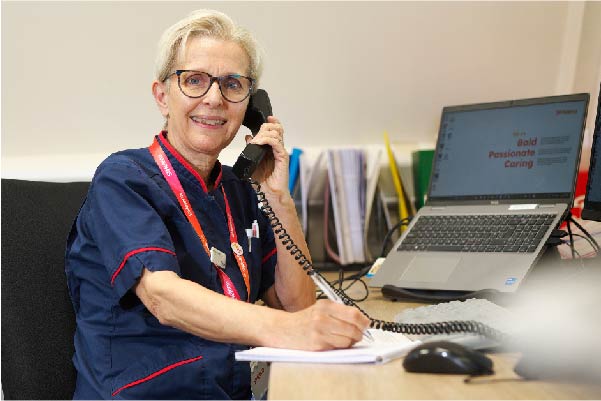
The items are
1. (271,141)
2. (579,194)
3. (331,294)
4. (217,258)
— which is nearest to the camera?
(331,294)

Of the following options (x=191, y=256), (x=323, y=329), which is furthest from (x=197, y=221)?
(x=323, y=329)

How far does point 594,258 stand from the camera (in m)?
1.64

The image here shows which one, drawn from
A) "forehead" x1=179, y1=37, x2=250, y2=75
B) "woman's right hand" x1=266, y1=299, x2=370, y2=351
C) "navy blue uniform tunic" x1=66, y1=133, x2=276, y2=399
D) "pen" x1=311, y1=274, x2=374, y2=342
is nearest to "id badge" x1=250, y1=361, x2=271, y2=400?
"navy blue uniform tunic" x1=66, y1=133, x2=276, y2=399

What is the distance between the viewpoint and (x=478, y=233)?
5.65 ft

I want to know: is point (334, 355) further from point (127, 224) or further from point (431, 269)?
point (431, 269)

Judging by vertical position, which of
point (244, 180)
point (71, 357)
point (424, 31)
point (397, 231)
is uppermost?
point (424, 31)

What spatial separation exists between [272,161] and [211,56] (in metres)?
0.29

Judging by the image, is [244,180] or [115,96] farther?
[115,96]

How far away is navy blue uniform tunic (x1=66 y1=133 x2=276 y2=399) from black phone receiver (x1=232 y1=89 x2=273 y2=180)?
0.12m

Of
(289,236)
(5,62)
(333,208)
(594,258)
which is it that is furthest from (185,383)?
(5,62)

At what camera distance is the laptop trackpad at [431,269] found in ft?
5.28

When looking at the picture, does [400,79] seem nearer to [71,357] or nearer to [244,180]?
[244,180]

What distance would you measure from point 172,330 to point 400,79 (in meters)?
1.47

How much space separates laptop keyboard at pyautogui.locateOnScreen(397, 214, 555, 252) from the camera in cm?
161
